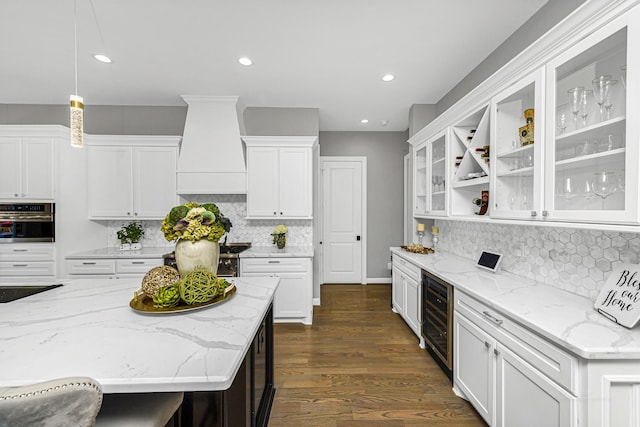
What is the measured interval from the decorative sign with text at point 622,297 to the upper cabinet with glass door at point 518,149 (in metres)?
0.45

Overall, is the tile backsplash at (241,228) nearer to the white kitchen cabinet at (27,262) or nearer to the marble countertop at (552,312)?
the white kitchen cabinet at (27,262)

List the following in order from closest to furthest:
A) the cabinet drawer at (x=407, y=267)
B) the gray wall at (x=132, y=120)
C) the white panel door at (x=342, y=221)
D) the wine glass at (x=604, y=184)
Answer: the wine glass at (x=604, y=184), the cabinet drawer at (x=407, y=267), the gray wall at (x=132, y=120), the white panel door at (x=342, y=221)

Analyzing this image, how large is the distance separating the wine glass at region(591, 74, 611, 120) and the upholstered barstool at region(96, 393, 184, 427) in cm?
230

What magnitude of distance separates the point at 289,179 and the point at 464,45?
229cm

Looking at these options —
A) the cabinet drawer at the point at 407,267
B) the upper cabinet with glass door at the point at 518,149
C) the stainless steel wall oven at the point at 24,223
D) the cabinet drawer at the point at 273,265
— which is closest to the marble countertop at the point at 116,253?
the stainless steel wall oven at the point at 24,223

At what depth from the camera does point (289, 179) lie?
3.56m

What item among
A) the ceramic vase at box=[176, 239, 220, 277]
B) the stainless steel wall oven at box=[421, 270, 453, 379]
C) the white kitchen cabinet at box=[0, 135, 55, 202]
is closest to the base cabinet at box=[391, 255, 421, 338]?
the stainless steel wall oven at box=[421, 270, 453, 379]

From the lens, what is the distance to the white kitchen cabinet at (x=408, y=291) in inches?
112

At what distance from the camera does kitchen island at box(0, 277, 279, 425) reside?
84cm

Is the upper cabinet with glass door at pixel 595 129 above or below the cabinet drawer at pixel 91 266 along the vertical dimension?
above

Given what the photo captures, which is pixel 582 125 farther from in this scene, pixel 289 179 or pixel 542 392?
pixel 289 179

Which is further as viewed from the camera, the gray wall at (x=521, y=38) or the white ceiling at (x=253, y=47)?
the white ceiling at (x=253, y=47)

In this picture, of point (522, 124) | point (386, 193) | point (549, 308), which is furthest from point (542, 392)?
point (386, 193)

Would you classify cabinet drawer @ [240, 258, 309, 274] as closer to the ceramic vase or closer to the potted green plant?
the potted green plant
